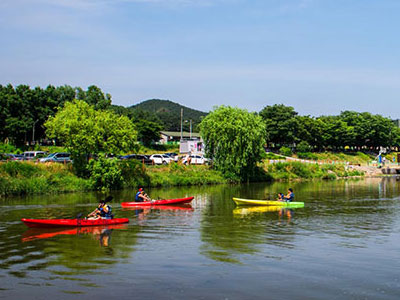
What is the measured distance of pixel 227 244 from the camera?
2177cm

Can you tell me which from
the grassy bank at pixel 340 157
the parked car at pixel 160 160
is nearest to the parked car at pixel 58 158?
the parked car at pixel 160 160

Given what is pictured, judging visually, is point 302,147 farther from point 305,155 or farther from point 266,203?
point 266,203

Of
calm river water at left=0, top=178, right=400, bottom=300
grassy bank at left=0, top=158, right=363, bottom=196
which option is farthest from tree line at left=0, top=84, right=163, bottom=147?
calm river water at left=0, top=178, right=400, bottom=300

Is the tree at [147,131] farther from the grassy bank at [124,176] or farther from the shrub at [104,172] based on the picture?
the shrub at [104,172]

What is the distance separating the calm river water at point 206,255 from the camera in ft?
48.9

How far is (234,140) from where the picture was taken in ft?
194

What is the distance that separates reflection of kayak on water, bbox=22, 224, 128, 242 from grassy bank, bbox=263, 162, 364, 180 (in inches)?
1682

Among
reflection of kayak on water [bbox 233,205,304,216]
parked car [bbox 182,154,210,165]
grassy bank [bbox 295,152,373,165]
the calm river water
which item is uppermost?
grassy bank [bbox 295,152,373,165]

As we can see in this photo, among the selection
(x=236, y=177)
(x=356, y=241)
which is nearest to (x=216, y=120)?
(x=236, y=177)

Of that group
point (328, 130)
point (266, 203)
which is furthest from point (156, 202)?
point (328, 130)

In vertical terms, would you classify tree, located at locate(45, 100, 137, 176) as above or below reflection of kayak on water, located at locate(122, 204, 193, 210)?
above

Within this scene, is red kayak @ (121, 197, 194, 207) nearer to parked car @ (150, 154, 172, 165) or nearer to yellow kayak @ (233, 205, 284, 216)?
yellow kayak @ (233, 205, 284, 216)

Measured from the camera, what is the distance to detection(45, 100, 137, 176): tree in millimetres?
45750

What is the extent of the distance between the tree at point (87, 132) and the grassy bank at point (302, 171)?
25795 millimetres
